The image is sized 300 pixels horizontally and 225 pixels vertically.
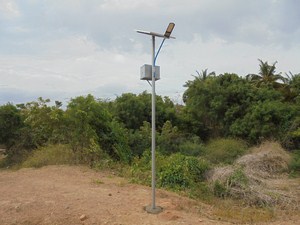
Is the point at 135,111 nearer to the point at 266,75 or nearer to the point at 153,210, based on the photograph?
the point at 153,210

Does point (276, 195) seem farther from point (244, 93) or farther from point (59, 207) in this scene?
point (244, 93)

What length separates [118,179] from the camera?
23.2 ft

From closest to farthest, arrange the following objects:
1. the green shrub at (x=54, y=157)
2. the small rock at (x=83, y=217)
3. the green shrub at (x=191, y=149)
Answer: the small rock at (x=83, y=217), the green shrub at (x=54, y=157), the green shrub at (x=191, y=149)

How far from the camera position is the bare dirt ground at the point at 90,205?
4.21 metres

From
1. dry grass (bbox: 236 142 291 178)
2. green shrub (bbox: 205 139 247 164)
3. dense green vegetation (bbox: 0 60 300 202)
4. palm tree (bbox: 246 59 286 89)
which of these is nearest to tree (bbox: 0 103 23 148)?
dense green vegetation (bbox: 0 60 300 202)

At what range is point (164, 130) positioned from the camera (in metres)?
11.4

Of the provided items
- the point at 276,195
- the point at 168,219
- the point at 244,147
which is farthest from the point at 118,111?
the point at 168,219

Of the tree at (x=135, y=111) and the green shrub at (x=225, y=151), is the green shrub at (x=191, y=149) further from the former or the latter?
the tree at (x=135, y=111)

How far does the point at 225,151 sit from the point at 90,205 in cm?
666

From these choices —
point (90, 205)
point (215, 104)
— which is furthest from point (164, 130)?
point (90, 205)

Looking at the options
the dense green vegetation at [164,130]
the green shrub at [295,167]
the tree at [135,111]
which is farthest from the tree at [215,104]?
the green shrub at [295,167]

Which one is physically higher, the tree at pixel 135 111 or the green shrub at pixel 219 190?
the tree at pixel 135 111

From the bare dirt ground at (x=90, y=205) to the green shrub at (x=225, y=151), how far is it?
413 centimetres

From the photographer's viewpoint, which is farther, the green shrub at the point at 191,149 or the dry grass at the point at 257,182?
the green shrub at the point at 191,149
